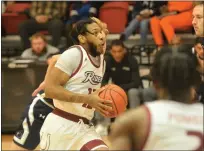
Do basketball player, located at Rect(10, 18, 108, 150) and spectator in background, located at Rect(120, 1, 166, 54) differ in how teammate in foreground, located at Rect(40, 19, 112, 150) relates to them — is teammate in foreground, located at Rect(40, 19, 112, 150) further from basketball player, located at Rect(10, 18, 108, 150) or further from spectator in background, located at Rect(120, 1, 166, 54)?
spectator in background, located at Rect(120, 1, 166, 54)

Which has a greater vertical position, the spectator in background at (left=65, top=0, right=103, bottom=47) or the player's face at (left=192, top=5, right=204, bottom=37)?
the player's face at (left=192, top=5, right=204, bottom=37)

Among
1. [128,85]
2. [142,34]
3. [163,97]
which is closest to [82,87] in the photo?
[163,97]

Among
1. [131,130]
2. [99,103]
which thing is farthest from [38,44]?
[131,130]

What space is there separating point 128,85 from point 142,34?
151cm

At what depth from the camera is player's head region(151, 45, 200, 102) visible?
A: 2395mm

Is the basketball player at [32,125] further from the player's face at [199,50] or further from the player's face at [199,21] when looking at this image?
the player's face at [199,21]

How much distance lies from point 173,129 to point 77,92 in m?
1.68

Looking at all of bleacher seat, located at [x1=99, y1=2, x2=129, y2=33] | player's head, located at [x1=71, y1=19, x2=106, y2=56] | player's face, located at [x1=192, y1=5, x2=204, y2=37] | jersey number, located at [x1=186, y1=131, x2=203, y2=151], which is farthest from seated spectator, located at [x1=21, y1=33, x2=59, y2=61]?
jersey number, located at [x1=186, y1=131, x2=203, y2=151]

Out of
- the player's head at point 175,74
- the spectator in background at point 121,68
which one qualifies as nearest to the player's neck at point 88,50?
the player's head at point 175,74

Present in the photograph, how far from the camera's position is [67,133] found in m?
3.99

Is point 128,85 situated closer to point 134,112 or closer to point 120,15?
point 120,15

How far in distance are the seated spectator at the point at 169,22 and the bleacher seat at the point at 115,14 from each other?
791 millimetres

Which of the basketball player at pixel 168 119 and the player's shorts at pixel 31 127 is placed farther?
the player's shorts at pixel 31 127

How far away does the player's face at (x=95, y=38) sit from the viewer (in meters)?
4.06
